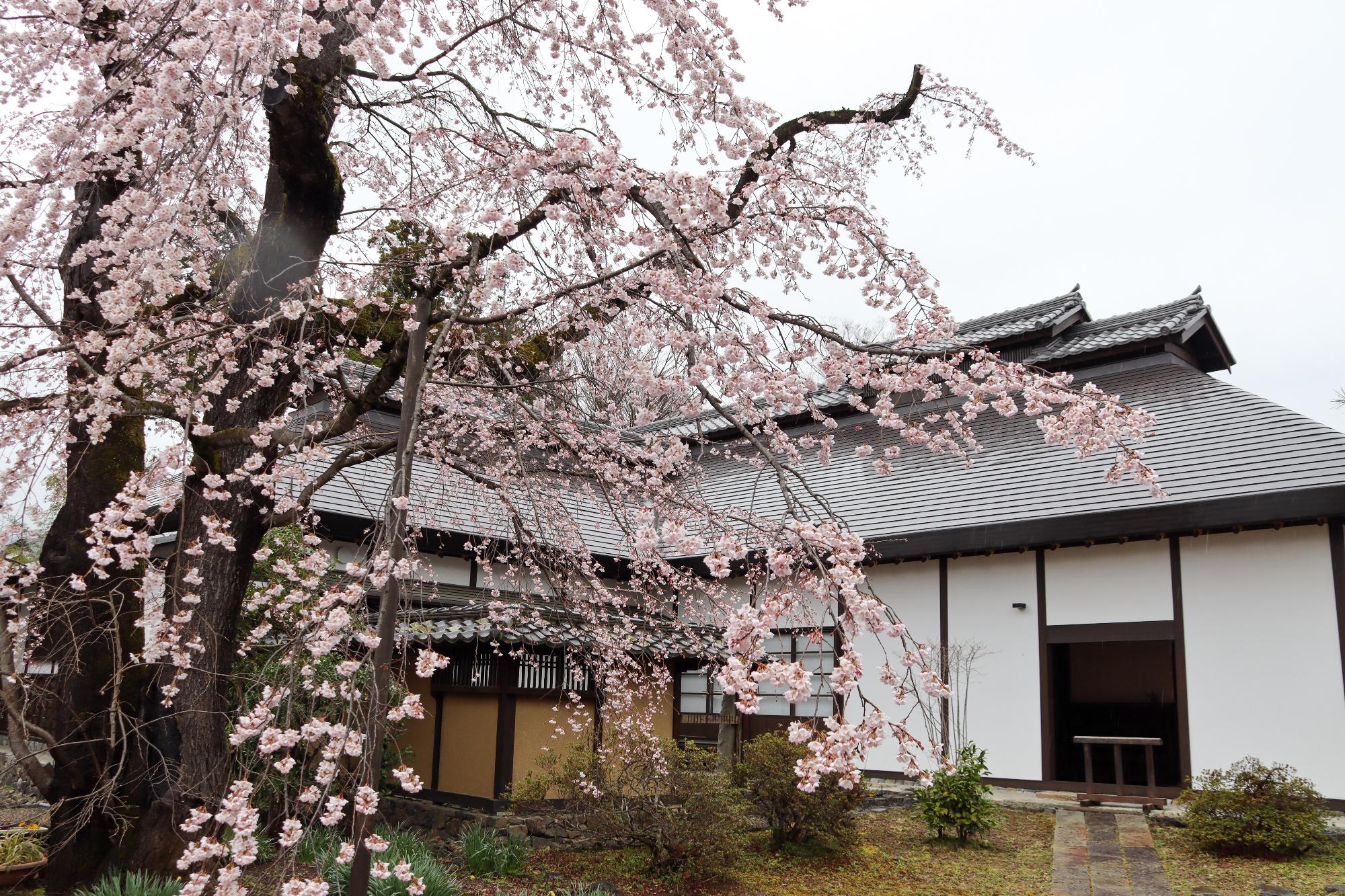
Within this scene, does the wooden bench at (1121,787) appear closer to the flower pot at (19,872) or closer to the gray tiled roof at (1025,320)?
the gray tiled roof at (1025,320)

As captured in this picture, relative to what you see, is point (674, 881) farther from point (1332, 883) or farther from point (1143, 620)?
point (1143, 620)

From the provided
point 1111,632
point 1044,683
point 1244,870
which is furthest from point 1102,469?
point 1244,870

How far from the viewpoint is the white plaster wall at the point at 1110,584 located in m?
9.41

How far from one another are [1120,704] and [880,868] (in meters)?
8.00

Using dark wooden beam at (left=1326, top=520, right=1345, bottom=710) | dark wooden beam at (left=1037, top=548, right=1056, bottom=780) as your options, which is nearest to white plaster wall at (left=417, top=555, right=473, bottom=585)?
dark wooden beam at (left=1037, top=548, right=1056, bottom=780)

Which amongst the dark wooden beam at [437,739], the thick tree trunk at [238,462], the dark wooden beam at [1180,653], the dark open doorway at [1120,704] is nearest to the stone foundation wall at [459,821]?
the dark wooden beam at [437,739]

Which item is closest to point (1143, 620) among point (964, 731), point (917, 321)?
point (964, 731)

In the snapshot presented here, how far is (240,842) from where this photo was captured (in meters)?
3.27

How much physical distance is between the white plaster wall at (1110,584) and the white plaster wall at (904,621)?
1.40 meters

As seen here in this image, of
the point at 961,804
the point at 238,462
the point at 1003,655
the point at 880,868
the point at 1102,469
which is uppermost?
the point at 1102,469

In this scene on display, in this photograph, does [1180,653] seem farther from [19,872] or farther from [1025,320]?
[19,872]

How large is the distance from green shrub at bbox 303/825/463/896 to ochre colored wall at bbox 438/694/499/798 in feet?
3.84

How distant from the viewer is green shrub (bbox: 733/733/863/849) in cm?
784

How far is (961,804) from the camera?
26.5 ft
